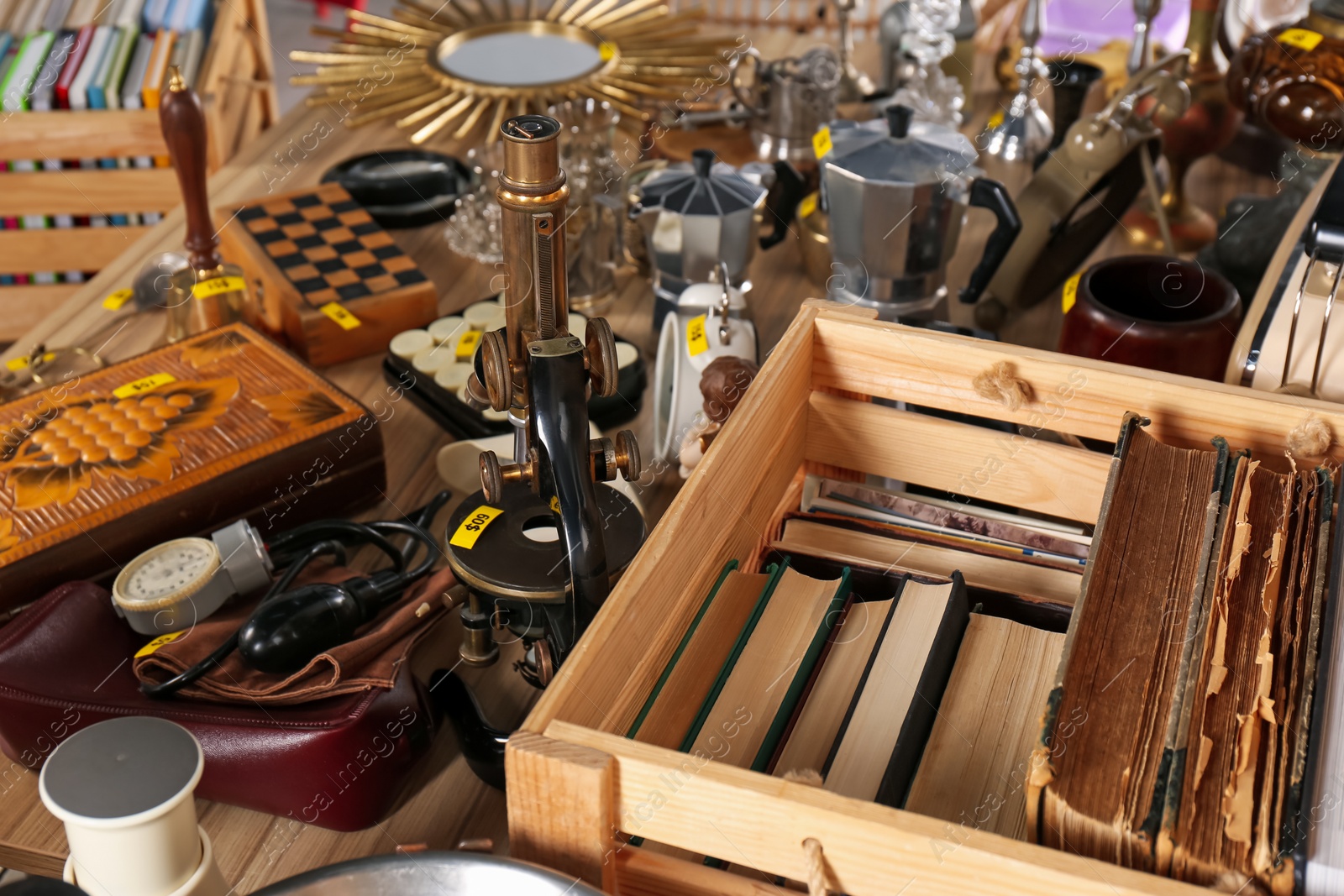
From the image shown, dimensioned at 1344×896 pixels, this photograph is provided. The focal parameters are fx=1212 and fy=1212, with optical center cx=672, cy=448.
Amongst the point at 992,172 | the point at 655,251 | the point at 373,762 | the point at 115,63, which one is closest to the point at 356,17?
the point at 115,63

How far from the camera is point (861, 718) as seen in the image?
2.55ft

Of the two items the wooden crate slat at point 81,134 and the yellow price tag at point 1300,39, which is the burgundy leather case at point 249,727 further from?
the wooden crate slat at point 81,134

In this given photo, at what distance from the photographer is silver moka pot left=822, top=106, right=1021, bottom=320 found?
135 cm

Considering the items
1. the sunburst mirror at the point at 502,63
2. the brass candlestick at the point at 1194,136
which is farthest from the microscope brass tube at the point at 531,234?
the brass candlestick at the point at 1194,136

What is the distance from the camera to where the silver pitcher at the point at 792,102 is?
1755mm

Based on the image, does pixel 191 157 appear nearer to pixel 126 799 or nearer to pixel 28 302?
pixel 126 799

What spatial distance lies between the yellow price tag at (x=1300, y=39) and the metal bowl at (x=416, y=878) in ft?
4.92

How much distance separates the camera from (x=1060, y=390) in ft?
3.08

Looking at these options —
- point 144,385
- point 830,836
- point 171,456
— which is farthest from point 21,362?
point 830,836

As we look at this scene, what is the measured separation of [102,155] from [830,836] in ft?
6.97

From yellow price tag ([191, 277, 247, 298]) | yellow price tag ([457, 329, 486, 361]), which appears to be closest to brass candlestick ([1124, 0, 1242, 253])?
yellow price tag ([457, 329, 486, 361])

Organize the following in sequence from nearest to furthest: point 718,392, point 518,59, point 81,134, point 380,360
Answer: point 718,392 < point 380,360 < point 518,59 < point 81,134

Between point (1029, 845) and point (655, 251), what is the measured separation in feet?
3.13

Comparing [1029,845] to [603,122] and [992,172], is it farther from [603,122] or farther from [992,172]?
[992,172]
